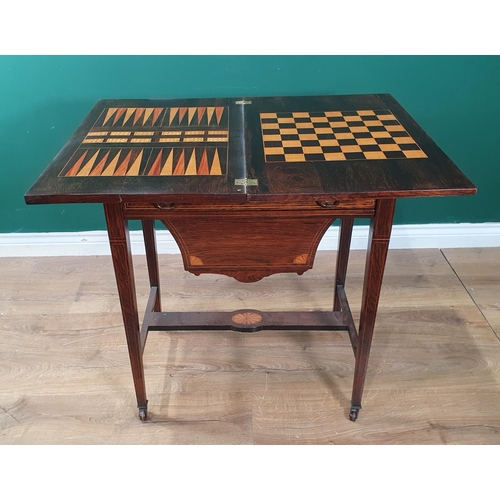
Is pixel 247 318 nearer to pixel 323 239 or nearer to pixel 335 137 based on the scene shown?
pixel 335 137

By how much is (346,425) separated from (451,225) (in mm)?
1324

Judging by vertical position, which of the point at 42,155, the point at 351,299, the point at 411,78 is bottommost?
the point at 351,299

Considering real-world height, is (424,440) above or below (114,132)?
below

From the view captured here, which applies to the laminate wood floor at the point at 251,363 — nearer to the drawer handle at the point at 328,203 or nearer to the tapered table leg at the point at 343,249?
the tapered table leg at the point at 343,249

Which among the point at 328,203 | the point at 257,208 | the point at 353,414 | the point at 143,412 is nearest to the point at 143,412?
the point at 143,412

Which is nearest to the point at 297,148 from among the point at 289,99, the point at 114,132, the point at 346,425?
the point at 289,99

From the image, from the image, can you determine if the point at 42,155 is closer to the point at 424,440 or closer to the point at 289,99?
the point at 289,99

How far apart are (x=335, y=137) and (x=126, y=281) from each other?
2.55 ft

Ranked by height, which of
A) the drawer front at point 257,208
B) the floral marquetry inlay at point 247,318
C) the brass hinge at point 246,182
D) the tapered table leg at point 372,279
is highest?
the brass hinge at point 246,182

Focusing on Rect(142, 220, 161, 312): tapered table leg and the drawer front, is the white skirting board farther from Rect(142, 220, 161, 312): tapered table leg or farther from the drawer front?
the drawer front

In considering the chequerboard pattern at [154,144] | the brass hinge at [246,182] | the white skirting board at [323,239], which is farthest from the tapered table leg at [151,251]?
the brass hinge at [246,182]

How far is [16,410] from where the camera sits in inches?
73.7

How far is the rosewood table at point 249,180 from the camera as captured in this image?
4.44 ft

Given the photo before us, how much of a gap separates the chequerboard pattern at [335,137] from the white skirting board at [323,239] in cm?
95
